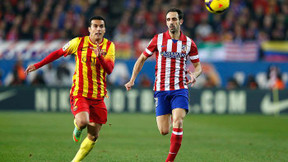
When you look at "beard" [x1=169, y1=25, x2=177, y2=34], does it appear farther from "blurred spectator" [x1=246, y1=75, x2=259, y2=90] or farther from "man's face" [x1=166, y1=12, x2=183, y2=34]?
"blurred spectator" [x1=246, y1=75, x2=259, y2=90]

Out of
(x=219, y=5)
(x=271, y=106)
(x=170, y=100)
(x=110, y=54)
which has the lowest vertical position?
(x=271, y=106)

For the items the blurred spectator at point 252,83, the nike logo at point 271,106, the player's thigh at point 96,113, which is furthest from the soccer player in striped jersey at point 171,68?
the blurred spectator at point 252,83

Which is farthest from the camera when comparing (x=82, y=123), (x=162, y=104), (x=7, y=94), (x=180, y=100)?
(x=7, y=94)

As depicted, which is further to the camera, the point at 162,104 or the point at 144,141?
the point at 144,141

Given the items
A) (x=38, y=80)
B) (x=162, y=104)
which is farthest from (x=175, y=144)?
(x=38, y=80)

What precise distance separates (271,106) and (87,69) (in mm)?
14886

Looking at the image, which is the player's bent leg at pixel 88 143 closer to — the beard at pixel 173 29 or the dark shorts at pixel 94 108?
the dark shorts at pixel 94 108

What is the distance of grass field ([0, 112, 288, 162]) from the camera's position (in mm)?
9219

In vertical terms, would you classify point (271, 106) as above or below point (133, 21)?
below

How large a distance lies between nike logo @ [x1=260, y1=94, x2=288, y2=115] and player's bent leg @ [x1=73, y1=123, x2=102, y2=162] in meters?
14.6

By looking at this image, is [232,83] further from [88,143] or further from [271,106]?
[88,143]

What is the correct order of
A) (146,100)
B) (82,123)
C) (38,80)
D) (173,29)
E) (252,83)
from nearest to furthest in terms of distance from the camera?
(82,123) → (173,29) → (146,100) → (38,80) → (252,83)

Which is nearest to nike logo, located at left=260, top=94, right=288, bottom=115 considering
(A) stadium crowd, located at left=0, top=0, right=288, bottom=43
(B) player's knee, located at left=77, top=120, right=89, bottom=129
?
(A) stadium crowd, located at left=0, top=0, right=288, bottom=43

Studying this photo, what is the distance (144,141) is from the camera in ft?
39.2
